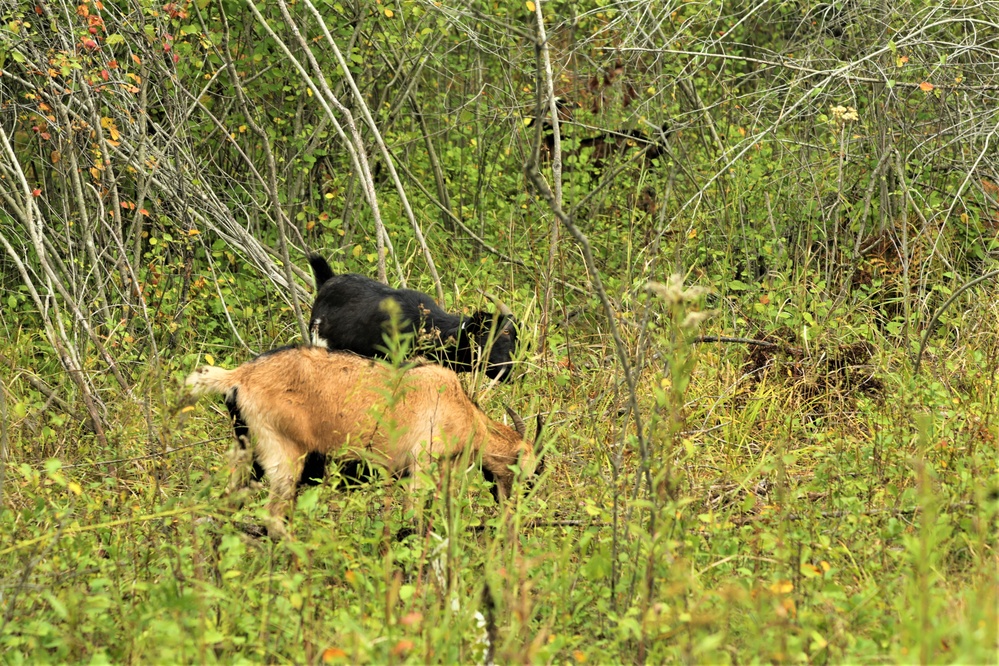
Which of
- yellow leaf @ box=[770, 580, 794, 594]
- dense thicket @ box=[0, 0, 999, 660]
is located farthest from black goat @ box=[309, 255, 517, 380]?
yellow leaf @ box=[770, 580, 794, 594]

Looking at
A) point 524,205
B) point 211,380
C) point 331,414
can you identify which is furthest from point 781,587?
point 524,205

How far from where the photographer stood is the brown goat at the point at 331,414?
445 cm

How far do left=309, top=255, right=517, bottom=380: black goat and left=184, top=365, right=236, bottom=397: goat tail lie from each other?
1290mm

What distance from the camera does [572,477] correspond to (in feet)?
16.7

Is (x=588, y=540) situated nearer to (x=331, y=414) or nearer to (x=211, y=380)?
(x=331, y=414)

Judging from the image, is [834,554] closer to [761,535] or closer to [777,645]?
[761,535]

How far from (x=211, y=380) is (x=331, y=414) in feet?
1.64

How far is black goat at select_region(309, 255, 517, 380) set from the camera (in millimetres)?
5844

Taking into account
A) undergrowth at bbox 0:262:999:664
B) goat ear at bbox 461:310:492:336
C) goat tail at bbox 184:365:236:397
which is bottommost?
undergrowth at bbox 0:262:999:664

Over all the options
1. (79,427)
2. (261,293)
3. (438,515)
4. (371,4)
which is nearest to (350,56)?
(371,4)

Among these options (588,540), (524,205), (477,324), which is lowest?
(588,540)

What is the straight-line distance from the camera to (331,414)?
457cm

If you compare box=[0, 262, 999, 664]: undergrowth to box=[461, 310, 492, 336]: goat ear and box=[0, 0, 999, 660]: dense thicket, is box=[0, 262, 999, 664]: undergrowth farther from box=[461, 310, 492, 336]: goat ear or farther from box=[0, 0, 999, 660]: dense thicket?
box=[461, 310, 492, 336]: goat ear

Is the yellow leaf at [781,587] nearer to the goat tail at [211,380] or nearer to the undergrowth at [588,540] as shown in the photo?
the undergrowth at [588,540]
